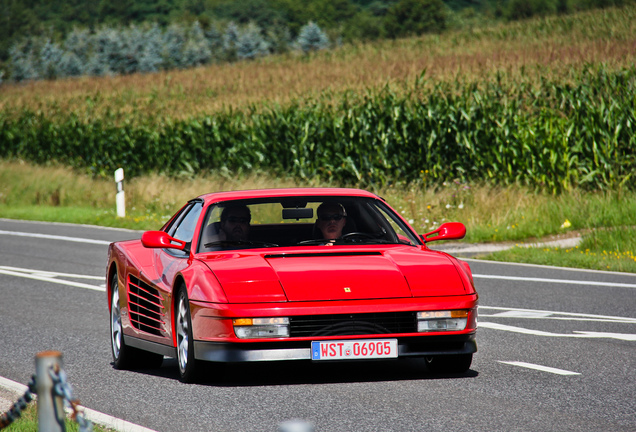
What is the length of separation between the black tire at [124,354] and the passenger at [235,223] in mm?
1254

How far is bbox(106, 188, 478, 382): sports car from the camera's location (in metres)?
6.62

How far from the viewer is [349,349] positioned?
6.60 metres

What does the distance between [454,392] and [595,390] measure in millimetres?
922

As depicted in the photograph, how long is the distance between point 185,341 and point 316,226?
5.06 feet

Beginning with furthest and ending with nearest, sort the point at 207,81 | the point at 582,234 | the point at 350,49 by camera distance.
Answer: the point at 350,49 → the point at 207,81 → the point at 582,234

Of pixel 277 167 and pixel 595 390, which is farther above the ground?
pixel 595 390

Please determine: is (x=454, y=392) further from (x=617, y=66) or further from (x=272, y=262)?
(x=617, y=66)

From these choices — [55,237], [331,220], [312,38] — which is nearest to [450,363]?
[331,220]

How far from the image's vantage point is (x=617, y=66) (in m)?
25.4

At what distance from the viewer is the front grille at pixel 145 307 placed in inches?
303

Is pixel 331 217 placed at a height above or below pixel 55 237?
above

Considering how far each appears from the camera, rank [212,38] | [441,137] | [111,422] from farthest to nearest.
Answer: [212,38], [441,137], [111,422]

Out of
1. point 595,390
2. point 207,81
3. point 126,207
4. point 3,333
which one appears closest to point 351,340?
point 595,390

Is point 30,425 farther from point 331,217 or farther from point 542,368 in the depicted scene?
point 542,368
